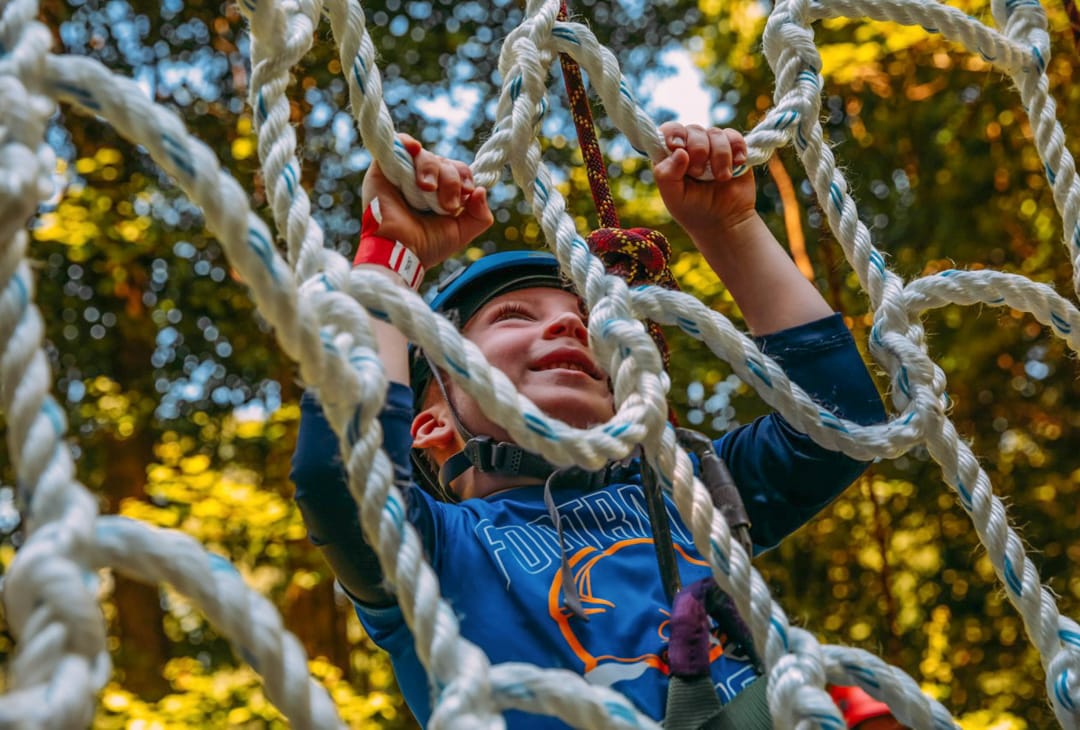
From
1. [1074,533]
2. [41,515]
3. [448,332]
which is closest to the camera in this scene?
[41,515]

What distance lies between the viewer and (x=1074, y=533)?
7.45ft

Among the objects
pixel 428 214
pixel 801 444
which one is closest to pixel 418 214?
pixel 428 214

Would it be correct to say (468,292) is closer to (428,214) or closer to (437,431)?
(437,431)

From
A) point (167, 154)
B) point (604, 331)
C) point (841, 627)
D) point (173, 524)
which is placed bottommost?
point (841, 627)

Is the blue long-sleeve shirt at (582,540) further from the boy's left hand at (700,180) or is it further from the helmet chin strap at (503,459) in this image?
the boy's left hand at (700,180)

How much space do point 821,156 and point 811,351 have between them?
6.7 inches

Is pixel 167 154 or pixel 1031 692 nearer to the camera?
pixel 167 154

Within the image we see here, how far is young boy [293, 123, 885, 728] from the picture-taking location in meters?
0.83

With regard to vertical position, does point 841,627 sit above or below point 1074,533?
below

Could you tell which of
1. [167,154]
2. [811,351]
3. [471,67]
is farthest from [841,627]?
[167,154]

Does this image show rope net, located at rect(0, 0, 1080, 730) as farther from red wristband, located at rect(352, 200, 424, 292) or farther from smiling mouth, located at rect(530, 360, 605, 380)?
smiling mouth, located at rect(530, 360, 605, 380)

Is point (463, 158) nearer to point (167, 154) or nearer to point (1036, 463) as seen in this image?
point (1036, 463)

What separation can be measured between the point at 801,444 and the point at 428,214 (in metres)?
0.40

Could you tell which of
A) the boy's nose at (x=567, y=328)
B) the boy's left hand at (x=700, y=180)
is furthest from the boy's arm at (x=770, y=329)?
the boy's nose at (x=567, y=328)
